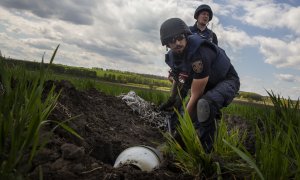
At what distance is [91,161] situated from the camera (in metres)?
2.36

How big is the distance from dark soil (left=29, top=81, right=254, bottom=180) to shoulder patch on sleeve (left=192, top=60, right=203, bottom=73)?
888mm

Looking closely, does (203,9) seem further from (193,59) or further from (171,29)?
(193,59)

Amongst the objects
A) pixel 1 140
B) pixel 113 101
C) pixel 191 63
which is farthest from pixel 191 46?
pixel 113 101

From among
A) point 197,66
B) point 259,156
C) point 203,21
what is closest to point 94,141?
point 197,66

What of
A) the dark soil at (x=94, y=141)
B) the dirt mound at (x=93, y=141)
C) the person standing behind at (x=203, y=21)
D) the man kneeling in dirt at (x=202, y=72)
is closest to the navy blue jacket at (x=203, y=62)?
the man kneeling in dirt at (x=202, y=72)

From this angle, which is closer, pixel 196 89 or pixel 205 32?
pixel 196 89

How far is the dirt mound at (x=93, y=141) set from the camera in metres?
2.16

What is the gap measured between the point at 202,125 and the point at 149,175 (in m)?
1.75

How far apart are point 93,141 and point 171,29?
1.51 m

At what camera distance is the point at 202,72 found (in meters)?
3.94

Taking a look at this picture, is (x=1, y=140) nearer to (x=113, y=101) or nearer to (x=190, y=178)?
(x=190, y=178)

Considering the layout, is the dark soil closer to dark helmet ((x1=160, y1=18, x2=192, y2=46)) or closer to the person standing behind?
dark helmet ((x1=160, y1=18, x2=192, y2=46))

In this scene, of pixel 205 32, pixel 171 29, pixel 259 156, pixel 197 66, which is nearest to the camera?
pixel 259 156

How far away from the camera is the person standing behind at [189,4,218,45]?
670 cm
